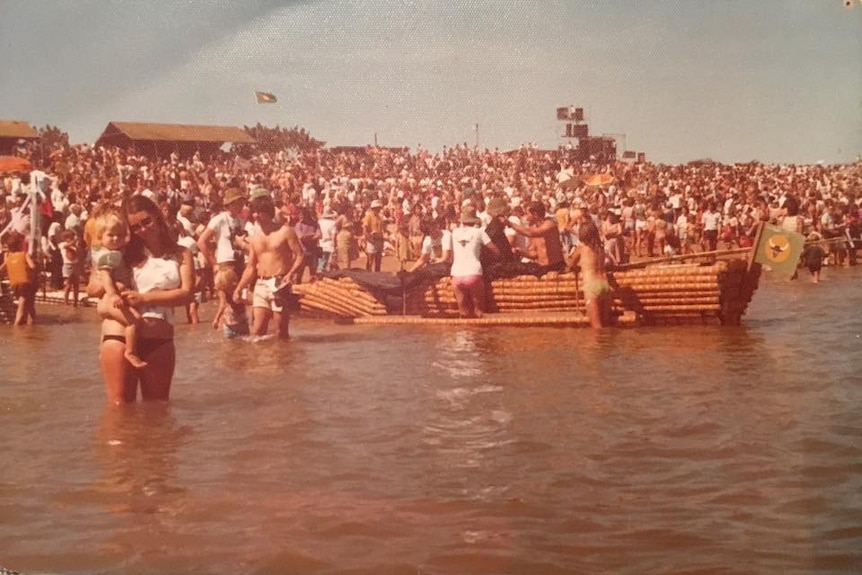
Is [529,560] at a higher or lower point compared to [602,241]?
lower

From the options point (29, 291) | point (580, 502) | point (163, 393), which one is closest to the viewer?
point (580, 502)

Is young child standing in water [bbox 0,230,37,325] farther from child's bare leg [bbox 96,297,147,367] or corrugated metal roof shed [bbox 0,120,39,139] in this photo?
child's bare leg [bbox 96,297,147,367]

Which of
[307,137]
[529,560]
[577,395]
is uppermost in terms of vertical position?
[307,137]

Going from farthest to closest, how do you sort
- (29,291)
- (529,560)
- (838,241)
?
(29,291) → (838,241) → (529,560)

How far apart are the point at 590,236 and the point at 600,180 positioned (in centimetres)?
163

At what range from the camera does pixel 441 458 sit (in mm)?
3846

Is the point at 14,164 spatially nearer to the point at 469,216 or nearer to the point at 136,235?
the point at 136,235

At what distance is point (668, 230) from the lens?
6434 mm

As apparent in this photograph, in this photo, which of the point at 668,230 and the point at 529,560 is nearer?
the point at 529,560

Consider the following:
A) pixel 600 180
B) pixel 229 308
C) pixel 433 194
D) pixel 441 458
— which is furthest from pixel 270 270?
pixel 441 458

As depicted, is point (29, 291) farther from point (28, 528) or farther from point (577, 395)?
point (577, 395)

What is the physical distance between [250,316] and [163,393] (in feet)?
4.89

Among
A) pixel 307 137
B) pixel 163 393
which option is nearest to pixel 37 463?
pixel 163 393

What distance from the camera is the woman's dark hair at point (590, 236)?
6.59m
